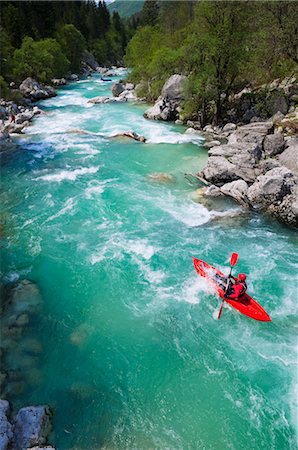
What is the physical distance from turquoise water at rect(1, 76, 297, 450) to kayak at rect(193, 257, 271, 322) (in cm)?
31

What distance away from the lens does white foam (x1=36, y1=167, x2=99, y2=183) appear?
19344 millimetres

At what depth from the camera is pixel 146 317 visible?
1053 cm

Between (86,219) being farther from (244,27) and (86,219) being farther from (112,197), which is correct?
(244,27)

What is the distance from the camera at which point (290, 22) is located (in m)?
25.0

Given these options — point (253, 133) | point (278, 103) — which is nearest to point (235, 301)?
point (253, 133)

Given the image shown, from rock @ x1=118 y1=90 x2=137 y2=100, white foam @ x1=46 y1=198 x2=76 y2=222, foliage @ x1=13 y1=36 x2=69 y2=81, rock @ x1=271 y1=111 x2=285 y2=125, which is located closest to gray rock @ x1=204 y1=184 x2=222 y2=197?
white foam @ x1=46 y1=198 x2=76 y2=222

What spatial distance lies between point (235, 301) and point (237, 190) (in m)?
7.83

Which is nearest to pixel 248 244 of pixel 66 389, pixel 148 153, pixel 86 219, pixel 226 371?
pixel 226 371

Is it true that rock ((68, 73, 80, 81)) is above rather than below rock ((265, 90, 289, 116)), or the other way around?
above

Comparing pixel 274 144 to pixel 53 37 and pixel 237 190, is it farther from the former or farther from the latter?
pixel 53 37

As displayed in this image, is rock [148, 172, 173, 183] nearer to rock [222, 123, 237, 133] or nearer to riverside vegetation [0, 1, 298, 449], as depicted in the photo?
riverside vegetation [0, 1, 298, 449]

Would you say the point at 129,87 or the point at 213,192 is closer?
the point at 213,192

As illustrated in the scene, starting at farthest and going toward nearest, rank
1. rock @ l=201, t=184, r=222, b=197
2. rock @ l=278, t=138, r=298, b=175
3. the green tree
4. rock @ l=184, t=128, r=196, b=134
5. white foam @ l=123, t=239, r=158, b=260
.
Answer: the green tree → rock @ l=184, t=128, r=196, b=134 → rock @ l=278, t=138, r=298, b=175 → rock @ l=201, t=184, r=222, b=197 → white foam @ l=123, t=239, r=158, b=260

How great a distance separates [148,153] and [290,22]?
14.6 meters
